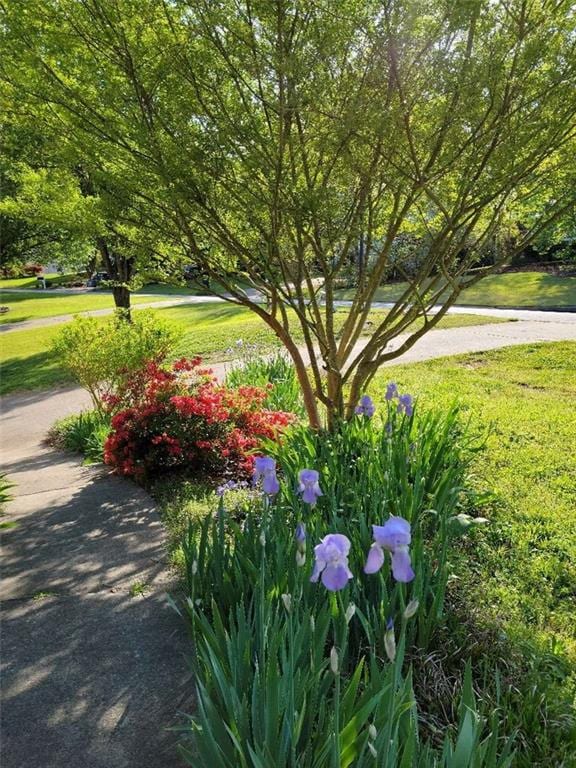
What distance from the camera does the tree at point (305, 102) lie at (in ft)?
9.82

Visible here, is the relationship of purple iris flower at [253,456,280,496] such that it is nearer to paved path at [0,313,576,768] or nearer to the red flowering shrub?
paved path at [0,313,576,768]

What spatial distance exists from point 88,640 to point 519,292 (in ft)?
62.9

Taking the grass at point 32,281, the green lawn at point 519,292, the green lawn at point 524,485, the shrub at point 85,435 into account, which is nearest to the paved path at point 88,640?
the green lawn at point 524,485

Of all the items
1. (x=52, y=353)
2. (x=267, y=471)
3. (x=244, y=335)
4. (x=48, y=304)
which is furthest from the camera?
(x=48, y=304)

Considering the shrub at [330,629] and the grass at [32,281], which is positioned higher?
the shrub at [330,629]

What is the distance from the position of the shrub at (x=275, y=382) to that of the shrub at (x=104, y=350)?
116cm

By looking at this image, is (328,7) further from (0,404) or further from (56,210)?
(0,404)

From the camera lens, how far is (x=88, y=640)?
8.02 ft

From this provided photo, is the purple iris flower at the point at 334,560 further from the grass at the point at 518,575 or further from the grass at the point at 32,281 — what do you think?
the grass at the point at 32,281

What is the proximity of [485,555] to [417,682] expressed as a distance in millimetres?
1232

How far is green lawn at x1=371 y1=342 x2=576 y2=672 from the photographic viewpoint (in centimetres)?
263

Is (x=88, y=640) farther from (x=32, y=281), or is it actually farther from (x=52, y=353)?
(x=32, y=281)

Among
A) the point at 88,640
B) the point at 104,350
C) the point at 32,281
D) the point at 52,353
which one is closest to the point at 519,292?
the point at 52,353

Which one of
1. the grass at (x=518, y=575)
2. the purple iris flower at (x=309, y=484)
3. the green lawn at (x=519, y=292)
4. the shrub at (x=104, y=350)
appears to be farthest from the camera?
the green lawn at (x=519, y=292)
